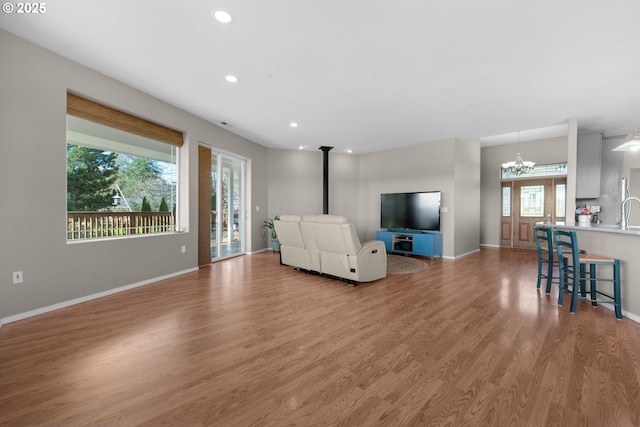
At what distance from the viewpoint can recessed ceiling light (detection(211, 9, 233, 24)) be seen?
7.34 feet

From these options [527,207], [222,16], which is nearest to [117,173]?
[222,16]

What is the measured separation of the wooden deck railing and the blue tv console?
4.33 m

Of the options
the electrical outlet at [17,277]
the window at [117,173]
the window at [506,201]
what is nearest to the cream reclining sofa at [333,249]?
the window at [117,173]

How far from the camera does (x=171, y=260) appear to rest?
4391 millimetres

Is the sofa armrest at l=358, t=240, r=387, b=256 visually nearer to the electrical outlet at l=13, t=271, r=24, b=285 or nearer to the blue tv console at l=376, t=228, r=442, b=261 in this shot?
the blue tv console at l=376, t=228, r=442, b=261

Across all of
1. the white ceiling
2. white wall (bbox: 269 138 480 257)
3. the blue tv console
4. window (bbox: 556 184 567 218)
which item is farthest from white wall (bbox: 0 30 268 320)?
window (bbox: 556 184 567 218)

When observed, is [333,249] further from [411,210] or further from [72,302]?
[411,210]

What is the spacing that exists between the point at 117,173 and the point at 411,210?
5892 millimetres

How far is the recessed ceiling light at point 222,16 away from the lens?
2238 mm

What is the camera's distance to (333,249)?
4.03m

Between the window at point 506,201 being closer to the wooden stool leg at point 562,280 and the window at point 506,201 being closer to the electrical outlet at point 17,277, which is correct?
the wooden stool leg at point 562,280

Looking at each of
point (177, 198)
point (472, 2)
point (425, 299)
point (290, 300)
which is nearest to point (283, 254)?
point (290, 300)

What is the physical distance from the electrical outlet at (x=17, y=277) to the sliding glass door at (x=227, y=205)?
10.3 feet

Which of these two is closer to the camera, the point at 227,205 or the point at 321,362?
the point at 321,362
